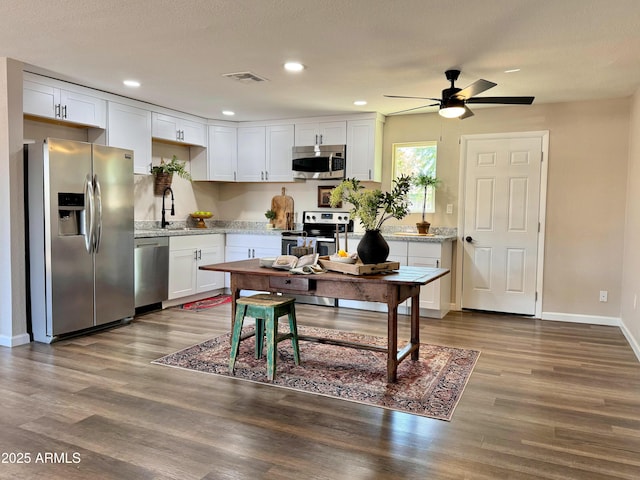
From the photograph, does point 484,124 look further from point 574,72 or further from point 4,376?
point 4,376

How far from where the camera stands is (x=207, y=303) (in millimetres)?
5785

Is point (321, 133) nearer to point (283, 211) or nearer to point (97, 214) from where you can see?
point (283, 211)

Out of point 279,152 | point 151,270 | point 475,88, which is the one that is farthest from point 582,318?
point 151,270

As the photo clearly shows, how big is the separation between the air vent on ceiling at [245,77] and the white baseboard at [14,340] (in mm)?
2827

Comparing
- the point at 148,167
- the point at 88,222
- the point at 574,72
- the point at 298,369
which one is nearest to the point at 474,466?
the point at 298,369

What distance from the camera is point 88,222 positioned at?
13.7 feet

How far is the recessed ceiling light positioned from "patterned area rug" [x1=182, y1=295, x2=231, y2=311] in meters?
2.95

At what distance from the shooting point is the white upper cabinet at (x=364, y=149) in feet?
18.5

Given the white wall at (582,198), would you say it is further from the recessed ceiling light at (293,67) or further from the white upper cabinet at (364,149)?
the recessed ceiling light at (293,67)

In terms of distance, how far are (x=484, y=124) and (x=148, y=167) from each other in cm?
389

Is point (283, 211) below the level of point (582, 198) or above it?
below

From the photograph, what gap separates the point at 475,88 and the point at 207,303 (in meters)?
3.93

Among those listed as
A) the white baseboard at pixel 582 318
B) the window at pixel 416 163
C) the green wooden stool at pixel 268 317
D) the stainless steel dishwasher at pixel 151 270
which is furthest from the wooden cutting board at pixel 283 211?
the white baseboard at pixel 582 318

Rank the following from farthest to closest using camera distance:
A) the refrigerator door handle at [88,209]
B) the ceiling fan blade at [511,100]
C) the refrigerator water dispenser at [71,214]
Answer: the refrigerator door handle at [88,209], the refrigerator water dispenser at [71,214], the ceiling fan blade at [511,100]
